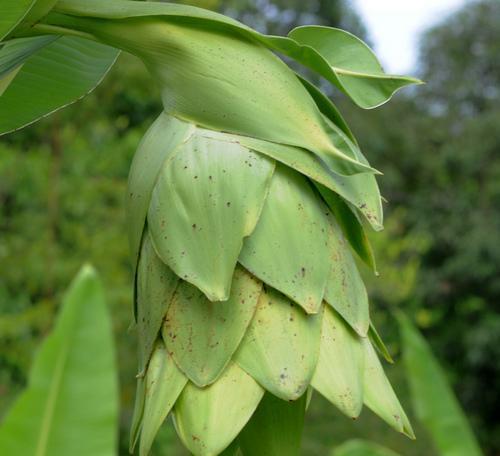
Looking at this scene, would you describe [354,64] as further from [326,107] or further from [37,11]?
[37,11]

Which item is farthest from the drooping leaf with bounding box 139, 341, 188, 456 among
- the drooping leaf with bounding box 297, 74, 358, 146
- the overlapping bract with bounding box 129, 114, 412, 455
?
the drooping leaf with bounding box 297, 74, 358, 146

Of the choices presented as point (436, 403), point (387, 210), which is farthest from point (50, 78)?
point (387, 210)

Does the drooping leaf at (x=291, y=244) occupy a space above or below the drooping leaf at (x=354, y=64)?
below

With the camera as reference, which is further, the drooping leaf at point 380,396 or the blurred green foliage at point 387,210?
the blurred green foliage at point 387,210

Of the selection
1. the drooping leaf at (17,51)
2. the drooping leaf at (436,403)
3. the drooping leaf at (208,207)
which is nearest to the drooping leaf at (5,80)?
the drooping leaf at (17,51)

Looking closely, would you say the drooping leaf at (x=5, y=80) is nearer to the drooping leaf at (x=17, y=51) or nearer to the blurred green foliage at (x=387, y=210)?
the drooping leaf at (x=17, y=51)

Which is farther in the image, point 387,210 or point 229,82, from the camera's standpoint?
point 387,210
